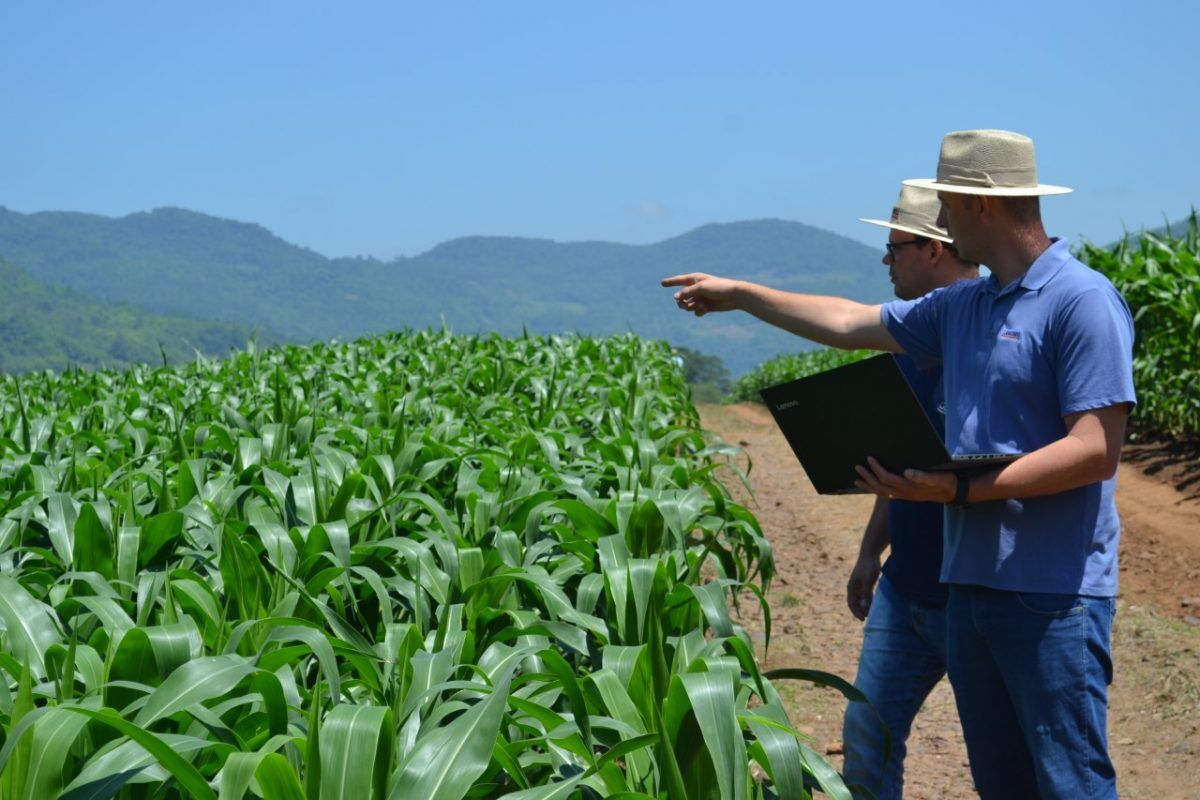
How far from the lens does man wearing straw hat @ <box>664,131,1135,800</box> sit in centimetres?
245

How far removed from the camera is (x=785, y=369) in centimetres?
3488

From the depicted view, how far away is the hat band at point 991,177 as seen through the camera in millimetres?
2600

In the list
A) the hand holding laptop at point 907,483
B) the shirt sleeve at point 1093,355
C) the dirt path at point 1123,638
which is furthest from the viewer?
the dirt path at point 1123,638

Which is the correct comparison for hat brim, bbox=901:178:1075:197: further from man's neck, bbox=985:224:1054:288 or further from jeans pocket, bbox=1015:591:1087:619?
jeans pocket, bbox=1015:591:1087:619

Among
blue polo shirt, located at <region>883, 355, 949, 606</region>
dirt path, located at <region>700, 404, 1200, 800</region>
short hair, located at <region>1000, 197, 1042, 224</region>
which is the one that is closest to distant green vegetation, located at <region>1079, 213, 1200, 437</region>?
dirt path, located at <region>700, 404, 1200, 800</region>

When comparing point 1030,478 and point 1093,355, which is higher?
point 1093,355

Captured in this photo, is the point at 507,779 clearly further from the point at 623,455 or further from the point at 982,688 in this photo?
the point at 623,455

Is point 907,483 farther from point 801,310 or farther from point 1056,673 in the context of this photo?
point 801,310

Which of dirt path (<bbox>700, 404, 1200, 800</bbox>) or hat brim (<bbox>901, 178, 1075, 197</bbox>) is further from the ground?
hat brim (<bbox>901, 178, 1075, 197</bbox>)

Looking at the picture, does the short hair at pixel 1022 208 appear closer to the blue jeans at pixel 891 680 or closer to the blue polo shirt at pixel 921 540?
the blue polo shirt at pixel 921 540

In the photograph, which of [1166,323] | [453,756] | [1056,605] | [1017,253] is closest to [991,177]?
[1017,253]

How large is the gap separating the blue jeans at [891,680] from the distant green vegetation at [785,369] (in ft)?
74.2

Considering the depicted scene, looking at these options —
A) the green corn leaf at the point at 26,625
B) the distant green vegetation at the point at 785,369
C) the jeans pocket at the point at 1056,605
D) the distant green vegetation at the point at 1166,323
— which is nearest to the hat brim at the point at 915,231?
the jeans pocket at the point at 1056,605

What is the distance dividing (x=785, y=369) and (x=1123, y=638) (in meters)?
28.9
